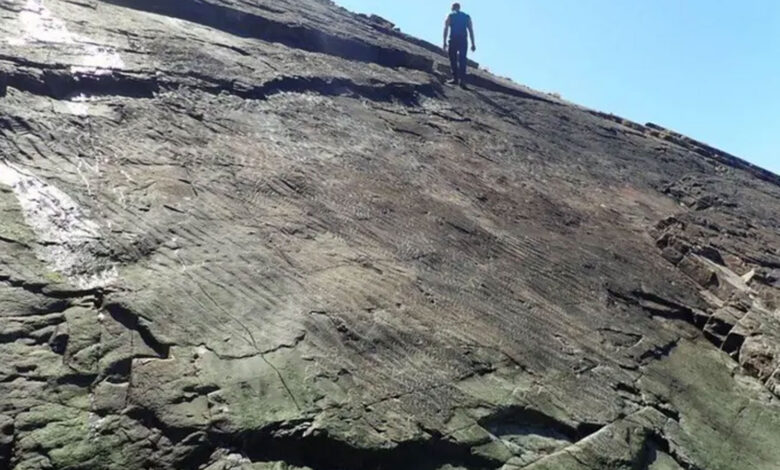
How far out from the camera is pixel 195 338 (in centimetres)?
566

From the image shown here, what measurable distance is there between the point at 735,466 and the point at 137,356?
5556 mm

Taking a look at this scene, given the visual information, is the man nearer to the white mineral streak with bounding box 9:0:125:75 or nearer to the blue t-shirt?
the blue t-shirt

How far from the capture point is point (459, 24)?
55.0ft

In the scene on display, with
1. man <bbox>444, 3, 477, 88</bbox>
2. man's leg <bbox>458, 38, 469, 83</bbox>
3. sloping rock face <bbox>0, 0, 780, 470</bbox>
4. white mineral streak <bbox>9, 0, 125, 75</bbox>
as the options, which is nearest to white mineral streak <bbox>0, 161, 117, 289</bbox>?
sloping rock face <bbox>0, 0, 780, 470</bbox>

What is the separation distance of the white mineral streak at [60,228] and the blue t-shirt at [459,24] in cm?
1195

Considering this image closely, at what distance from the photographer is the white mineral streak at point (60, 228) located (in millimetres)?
5918

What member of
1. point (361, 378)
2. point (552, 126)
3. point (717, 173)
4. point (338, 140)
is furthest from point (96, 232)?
point (717, 173)

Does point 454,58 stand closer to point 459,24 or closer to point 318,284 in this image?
point 459,24

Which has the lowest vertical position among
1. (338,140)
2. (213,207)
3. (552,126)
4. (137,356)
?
(137,356)

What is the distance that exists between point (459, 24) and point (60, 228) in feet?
41.0

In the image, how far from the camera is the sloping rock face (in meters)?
5.19

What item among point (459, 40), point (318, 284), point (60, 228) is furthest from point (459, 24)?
point (60, 228)

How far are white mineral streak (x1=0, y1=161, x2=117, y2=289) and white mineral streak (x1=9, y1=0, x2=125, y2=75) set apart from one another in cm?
276

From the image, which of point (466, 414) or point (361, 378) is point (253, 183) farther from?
point (466, 414)
